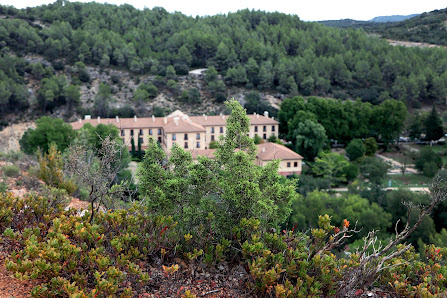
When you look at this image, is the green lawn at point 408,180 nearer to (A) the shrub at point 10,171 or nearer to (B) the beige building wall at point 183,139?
(B) the beige building wall at point 183,139

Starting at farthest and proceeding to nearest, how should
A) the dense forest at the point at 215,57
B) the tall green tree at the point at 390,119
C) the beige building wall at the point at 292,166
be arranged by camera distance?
the dense forest at the point at 215,57 < the tall green tree at the point at 390,119 < the beige building wall at the point at 292,166

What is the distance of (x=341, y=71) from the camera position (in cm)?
6197

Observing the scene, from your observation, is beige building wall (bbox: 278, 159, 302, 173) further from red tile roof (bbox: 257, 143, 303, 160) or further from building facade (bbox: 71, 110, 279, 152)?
building facade (bbox: 71, 110, 279, 152)

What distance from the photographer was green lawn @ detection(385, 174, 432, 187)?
32375mm

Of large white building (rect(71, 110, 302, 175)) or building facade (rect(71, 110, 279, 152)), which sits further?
building facade (rect(71, 110, 279, 152))

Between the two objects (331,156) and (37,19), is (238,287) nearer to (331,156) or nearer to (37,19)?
(331,156)

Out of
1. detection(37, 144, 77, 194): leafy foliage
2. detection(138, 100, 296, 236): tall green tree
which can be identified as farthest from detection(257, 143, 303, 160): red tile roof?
detection(138, 100, 296, 236): tall green tree

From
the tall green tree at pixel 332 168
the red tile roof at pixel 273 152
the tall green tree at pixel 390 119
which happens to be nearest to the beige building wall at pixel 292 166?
the red tile roof at pixel 273 152

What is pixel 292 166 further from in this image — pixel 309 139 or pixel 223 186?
pixel 223 186

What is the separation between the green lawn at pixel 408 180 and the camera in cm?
3238

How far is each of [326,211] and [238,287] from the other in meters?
18.1

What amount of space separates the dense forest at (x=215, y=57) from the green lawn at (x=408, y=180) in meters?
24.9

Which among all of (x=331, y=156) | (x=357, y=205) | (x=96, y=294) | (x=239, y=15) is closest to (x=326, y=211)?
(x=357, y=205)

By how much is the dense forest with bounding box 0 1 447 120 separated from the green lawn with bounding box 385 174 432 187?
981 inches
